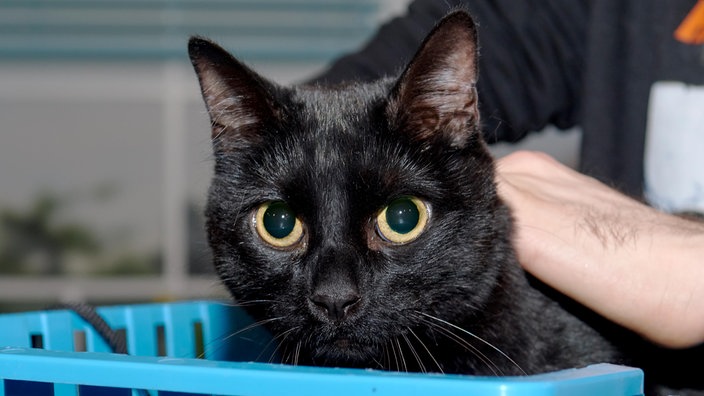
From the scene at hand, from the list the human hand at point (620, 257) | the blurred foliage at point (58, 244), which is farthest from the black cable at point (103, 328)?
the blurred foliage at point (58, 244)

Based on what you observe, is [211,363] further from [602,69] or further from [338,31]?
[338,31]

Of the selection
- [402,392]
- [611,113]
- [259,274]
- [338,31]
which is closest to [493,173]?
[259,274]

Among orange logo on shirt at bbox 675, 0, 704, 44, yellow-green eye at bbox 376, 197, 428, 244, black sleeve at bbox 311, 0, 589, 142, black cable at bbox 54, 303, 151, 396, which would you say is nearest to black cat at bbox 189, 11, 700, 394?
yellow-green eye at bbox 376, 197, 428, 244

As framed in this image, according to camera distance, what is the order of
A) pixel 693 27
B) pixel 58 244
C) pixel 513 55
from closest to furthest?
pixel 693 27
pixel 513 55
pixel 58 244

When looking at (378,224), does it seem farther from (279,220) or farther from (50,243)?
(50,243)

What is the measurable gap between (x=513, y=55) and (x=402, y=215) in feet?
2.55

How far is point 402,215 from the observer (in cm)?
100

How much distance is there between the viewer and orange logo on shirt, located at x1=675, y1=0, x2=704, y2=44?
4.96ft

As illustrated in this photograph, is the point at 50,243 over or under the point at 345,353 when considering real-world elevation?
under

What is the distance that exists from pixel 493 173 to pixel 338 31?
264 cm

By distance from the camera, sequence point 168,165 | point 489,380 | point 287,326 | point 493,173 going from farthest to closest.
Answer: point 168,165
point 493,173
point 287,326
point 489,380

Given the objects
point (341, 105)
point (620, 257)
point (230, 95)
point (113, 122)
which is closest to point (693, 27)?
point (620, 257)

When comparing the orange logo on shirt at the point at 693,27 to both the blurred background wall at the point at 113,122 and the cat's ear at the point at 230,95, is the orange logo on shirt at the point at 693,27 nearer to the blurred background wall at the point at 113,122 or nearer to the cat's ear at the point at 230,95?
the cat's ear at the point at 230,95

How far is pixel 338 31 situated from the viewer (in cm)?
365
